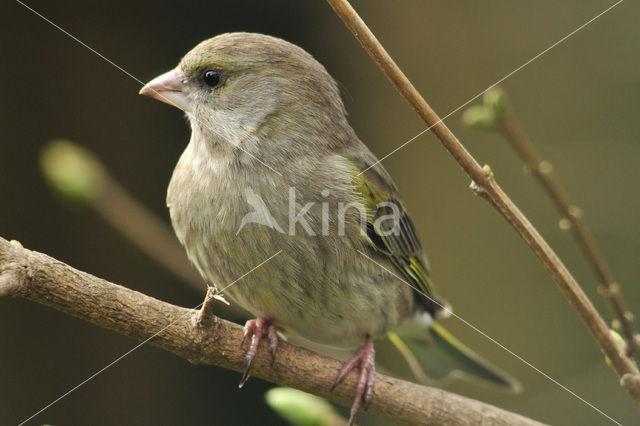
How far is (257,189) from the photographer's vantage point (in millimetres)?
2416

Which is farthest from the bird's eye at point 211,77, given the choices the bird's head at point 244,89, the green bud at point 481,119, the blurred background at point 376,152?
the blurred background at point 376,152

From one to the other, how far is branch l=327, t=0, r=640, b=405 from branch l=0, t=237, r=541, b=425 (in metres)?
0.45

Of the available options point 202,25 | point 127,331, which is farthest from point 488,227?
point 127,331

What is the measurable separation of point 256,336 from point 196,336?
0.31 metres

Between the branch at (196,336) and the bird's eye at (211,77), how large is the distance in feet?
2.94

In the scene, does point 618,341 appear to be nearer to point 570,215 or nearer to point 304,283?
point 570,215

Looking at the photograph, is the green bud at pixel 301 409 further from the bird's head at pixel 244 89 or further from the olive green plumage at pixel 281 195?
the bird's head at pixel 244 89

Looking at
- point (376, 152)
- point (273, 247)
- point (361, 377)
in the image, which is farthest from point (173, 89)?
point (376, 152)

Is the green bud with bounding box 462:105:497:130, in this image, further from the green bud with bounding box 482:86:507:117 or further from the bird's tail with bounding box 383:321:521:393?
the bird's tail with bounding box 383:321:521:393

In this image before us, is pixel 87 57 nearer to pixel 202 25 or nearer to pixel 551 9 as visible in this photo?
pixel 202 25

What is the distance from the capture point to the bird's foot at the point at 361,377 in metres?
2.40

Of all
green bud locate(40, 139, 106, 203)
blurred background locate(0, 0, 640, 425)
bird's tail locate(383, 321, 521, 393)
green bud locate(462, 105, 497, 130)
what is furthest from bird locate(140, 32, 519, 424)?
blurred background locate(0, 0, 640, 425)

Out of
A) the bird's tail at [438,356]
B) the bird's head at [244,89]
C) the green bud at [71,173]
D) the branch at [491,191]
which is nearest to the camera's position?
the branch at [491,191]

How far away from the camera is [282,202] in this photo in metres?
2.38
